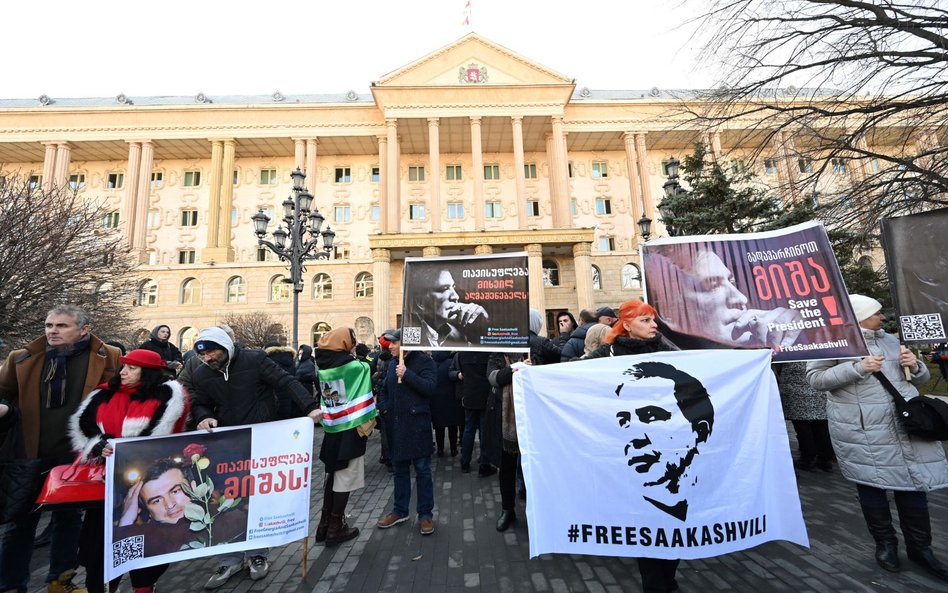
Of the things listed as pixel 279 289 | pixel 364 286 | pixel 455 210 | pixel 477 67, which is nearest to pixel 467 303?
pixel 364 286

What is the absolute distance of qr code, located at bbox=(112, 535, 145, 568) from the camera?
2992 mm

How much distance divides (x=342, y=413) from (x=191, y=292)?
34.4 metres

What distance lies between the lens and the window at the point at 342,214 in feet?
116

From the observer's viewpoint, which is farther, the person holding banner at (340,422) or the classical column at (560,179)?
the classical column at (560,179)

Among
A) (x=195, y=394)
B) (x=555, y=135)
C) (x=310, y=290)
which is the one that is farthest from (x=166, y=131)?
(x=195, y=394)

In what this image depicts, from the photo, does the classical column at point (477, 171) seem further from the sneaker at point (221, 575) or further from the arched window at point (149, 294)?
the sneaker at point (221, 575)

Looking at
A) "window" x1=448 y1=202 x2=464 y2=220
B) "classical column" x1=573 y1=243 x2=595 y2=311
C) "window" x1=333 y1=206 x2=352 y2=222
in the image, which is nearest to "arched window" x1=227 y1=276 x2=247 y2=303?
"window" x1=333 y1=206 x2=352 y2=222

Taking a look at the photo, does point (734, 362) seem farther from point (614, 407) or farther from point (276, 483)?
point (276, 483)

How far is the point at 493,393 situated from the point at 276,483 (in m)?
2.31

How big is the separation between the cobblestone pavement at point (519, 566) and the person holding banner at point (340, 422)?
0.44 m

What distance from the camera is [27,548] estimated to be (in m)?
3.35

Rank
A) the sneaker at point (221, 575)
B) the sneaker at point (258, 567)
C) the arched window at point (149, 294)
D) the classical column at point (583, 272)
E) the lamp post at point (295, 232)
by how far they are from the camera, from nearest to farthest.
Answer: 1. the sneaker at point (221, 575)
2. the sneaker at point (258, 567)
3. the lamp post at point (295, 232)
4. the classical column at point (583, 272)
5. the arched window at point (149, 294)

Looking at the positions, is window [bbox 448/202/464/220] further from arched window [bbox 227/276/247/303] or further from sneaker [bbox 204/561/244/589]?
sneaker [bbox 204/561/244/589]

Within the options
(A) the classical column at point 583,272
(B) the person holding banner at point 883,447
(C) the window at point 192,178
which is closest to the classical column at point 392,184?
(A) the classical column at point 583,272
